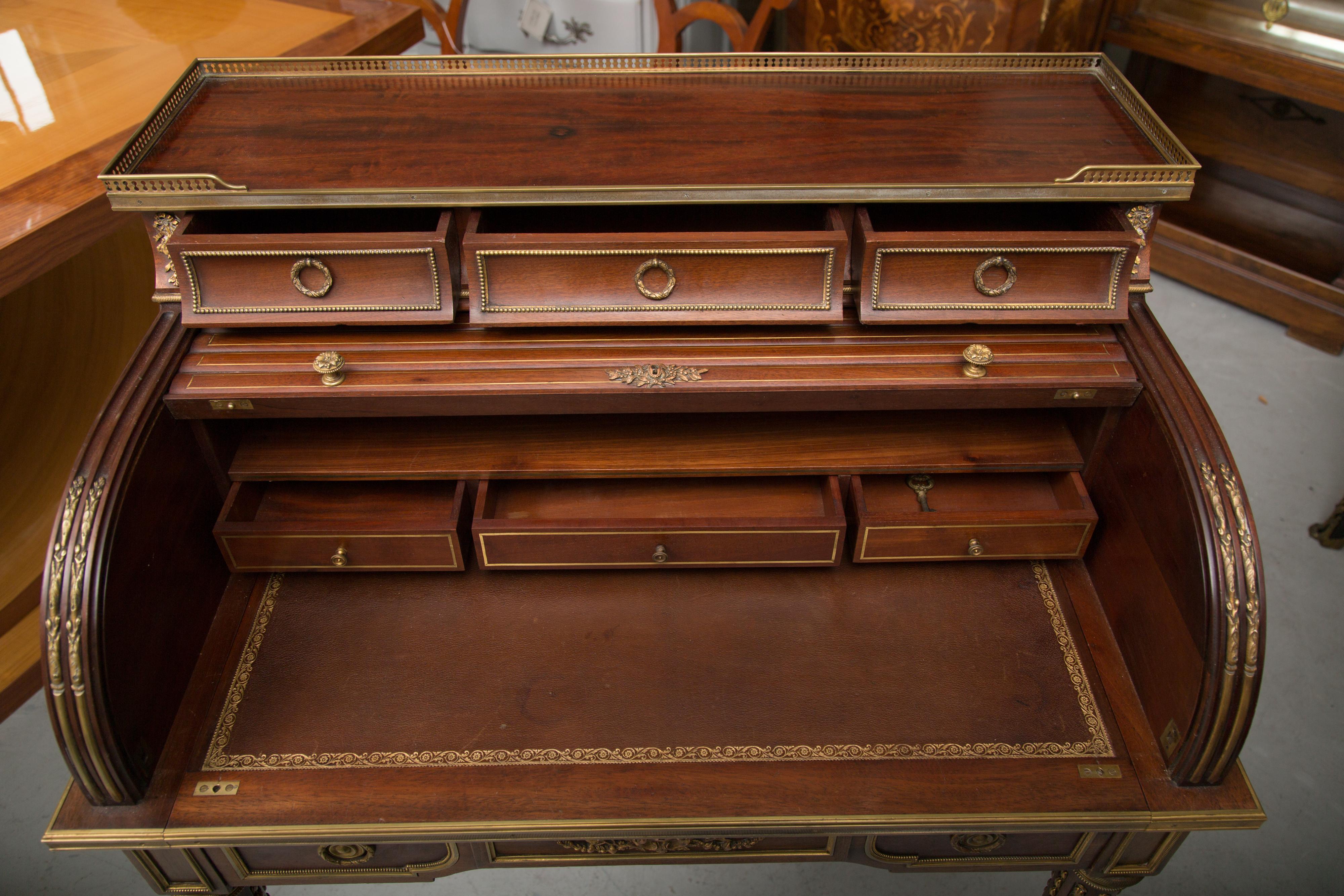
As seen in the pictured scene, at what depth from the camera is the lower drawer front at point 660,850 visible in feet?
4.25

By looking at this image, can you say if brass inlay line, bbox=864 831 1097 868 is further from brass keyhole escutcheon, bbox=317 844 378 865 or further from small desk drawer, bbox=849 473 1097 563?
brass keyhole escutcheon, bbox=317 844 378 865

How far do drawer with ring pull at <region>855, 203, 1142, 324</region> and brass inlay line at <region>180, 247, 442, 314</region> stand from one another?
600mm

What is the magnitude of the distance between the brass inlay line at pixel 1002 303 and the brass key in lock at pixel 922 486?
0.31m

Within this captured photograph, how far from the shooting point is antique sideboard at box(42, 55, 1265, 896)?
47.1 inches

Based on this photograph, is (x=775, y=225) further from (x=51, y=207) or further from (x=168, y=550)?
(x=51, y=207)

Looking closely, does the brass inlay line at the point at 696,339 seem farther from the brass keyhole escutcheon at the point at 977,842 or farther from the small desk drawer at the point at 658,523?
the brass keyhole escutcheon at the point at 977,842

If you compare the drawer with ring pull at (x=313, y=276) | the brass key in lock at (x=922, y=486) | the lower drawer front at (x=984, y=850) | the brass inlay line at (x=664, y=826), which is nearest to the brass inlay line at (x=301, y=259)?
the drawer with ring pull at (x=313, y=276)

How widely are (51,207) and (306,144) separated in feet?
2.02

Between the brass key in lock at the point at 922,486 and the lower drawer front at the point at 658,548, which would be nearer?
the lower drawer front at the point at 658,548

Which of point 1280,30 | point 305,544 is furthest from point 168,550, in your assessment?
point 1280,30

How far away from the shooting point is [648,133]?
55.7 inches

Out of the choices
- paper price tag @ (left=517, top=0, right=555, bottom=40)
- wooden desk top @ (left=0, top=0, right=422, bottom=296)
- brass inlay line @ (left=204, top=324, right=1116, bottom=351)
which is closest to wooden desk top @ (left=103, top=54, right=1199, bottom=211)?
brass inlay line @ (left=204, top=324, right=1116, bottom=351)

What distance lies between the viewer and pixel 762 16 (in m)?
2.39

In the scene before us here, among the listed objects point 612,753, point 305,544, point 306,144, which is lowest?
point 612,753
